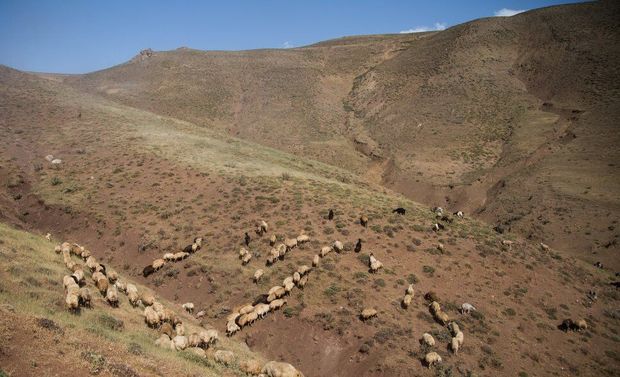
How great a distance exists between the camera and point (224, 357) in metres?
13.8

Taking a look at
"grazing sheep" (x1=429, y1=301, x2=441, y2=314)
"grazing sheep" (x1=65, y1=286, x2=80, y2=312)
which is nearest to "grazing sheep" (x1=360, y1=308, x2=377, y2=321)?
"grazing sheep" (x1=429, y1=301, x2=441, y2=314)

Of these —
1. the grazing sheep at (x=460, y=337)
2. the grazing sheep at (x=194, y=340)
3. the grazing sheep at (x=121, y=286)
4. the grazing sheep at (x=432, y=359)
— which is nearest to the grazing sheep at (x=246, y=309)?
the grazing sheep at (x=194, y=340)

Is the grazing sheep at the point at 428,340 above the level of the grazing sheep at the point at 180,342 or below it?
below

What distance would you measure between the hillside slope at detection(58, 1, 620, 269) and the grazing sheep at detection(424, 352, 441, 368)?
27.3 meters

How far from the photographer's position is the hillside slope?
46188mm

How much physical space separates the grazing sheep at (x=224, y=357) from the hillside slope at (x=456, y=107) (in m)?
35.4

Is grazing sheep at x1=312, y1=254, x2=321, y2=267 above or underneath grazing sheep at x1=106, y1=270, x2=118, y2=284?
underneath

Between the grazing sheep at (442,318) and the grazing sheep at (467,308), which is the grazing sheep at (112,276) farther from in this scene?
the grazing sheep at (467,308)

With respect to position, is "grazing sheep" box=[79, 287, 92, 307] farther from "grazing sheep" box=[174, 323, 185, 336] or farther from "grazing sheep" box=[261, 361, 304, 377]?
"grazing sheep" box=[261, 361, 304, 377]

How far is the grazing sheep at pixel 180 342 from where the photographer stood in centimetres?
1357

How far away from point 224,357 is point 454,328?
10.9 m

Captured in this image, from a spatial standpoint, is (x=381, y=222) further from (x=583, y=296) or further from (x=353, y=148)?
(x=353, y=148)

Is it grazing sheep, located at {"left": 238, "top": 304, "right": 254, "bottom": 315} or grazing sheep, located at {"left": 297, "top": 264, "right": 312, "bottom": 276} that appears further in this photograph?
grazing sheep, located at {"left": 297, "top": 264, "right": 312, "bottom": 276}

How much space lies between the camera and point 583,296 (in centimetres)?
2375
